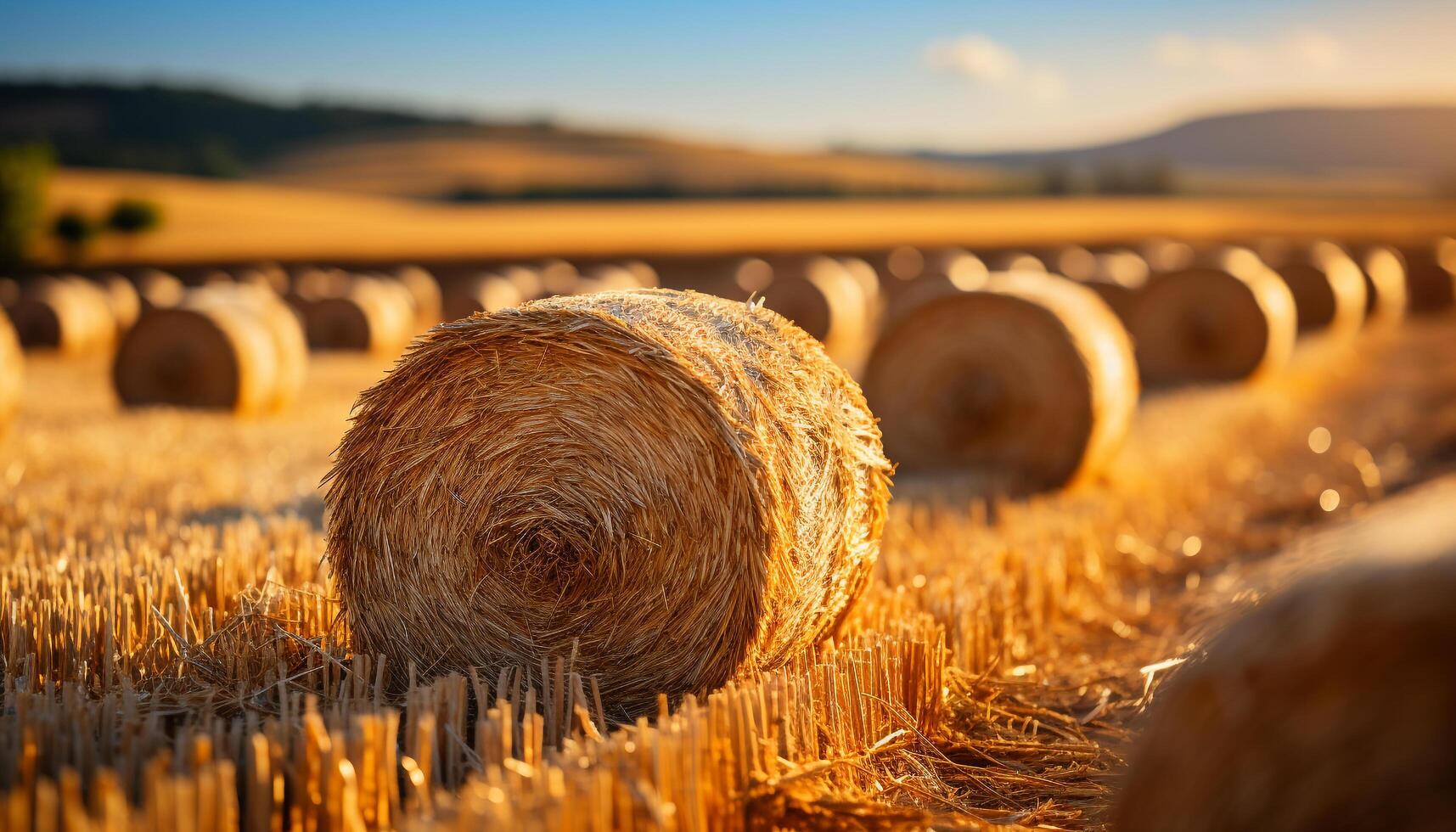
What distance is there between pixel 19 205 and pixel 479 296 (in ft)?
97.6

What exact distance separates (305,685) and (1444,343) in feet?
69.0

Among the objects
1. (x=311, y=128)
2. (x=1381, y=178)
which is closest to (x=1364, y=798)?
(x=311, y=128)

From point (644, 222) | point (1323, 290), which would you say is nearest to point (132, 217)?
point (644, 222)

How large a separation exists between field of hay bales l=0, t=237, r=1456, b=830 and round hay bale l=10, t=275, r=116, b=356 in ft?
57.5

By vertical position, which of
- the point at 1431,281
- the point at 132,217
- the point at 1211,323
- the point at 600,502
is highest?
the point at 132,217

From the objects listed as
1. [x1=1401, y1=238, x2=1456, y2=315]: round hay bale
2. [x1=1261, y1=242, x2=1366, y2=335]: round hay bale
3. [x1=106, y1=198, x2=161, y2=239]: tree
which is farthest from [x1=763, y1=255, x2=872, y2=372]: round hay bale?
[x1=106, y1=198, x2=161, y2=239]: tree

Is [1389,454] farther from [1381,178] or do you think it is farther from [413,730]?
[1381,178]

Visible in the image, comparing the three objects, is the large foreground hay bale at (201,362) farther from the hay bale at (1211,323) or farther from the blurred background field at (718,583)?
the hay bale at (1211,323)

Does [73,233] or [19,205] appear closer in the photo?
[19,205]

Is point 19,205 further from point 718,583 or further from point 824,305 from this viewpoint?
point 718,583

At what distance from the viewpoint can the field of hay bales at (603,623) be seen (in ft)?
10.4

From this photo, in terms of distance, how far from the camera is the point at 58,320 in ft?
73.2

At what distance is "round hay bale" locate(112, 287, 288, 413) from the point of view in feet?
45.2

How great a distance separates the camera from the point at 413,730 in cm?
351
